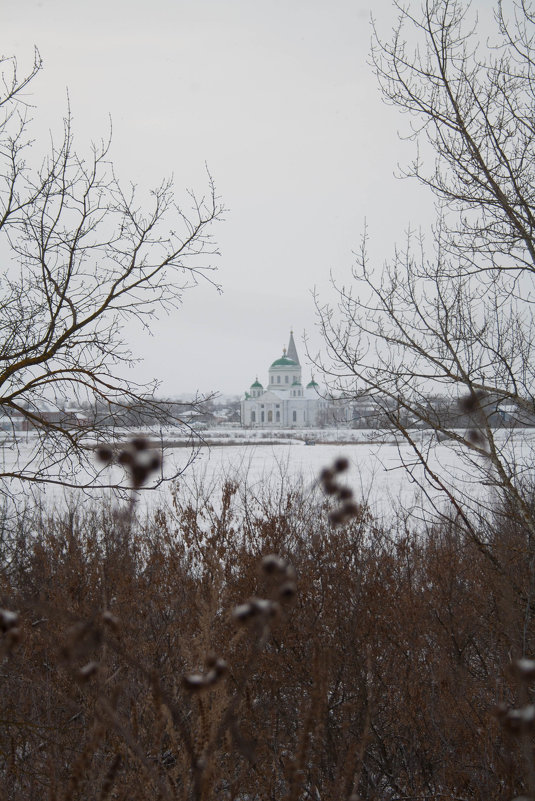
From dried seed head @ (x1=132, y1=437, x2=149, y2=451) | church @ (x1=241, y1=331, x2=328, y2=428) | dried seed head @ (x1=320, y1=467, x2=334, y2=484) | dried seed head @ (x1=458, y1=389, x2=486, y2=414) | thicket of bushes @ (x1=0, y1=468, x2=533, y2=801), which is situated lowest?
thicket of bushes @ (x1=0, y1=468, x2=533, y2=801)

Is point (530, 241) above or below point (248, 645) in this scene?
above

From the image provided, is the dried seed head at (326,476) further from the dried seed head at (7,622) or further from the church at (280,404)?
the church at (280,404)

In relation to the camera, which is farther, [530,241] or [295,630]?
[295,630]

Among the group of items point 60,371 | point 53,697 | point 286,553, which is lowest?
point 53,697

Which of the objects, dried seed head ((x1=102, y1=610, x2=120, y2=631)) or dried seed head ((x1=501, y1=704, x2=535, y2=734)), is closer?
dried seed head ((x1=501, y1=704, x2=535, y2=734))

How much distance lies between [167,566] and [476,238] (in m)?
6.11

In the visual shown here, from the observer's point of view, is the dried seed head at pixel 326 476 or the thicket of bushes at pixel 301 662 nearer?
the dried seed head at pixel 326 476

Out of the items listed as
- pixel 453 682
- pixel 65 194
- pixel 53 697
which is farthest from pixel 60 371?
pixel 453 682

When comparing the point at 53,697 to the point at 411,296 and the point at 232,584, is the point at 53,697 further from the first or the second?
the point at 411,296

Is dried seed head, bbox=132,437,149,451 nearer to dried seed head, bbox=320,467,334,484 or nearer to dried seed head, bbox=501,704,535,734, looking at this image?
dried seed head, bbox=320,467,334,484

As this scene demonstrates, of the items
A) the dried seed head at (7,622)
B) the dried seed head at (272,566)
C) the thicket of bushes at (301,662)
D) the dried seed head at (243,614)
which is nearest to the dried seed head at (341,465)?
the dried seed head at (272,566)

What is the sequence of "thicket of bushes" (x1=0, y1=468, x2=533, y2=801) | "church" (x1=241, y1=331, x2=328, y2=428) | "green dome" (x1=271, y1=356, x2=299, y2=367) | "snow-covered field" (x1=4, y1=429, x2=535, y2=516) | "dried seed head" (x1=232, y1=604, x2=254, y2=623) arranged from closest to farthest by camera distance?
"dried seed head" (x1=232, y1=604, x2=254, y2=623)
"thicket of bushes" (x1=0, y1=468, x2=533, y2=801)
"snow-covered field" (x1=4, y1=429, x2=535, y2=516)
"church" (x1=241, y1=331, x2=328, y2=428)
"green dome" (x1=271, y1=356, x2=299, y2=367)

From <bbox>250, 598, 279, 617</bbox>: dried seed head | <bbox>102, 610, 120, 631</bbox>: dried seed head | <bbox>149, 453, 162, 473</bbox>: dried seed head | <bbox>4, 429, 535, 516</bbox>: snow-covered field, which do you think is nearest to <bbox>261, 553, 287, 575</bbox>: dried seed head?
<bbox>250, 598, 279, 617</bbox>: dried seed head

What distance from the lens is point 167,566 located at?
9.31 meters
